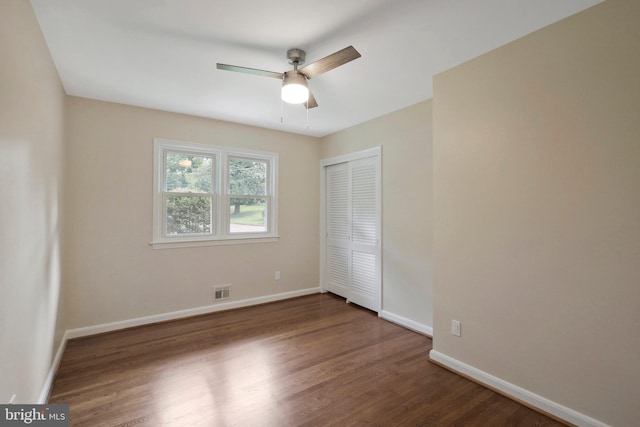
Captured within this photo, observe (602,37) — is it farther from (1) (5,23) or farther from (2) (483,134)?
(1) (5,23)

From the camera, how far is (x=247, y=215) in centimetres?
419

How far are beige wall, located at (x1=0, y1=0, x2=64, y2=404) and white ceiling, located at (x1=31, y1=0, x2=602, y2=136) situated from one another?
1.03 ft

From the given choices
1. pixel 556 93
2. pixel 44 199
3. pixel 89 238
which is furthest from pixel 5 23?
pixel 556 93

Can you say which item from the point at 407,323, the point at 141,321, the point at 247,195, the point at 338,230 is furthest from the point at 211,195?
the point at 407,323

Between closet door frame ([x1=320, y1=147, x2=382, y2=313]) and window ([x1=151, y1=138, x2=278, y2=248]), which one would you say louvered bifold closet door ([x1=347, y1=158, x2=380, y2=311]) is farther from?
window ([x1=151, y1=138, x2=278, y2=248])

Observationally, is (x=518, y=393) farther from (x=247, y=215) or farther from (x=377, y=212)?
(x=247, y=215)

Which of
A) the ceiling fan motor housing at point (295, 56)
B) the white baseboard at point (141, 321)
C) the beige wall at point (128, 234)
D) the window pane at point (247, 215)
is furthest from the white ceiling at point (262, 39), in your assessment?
the white baseboard at point (141, 321)

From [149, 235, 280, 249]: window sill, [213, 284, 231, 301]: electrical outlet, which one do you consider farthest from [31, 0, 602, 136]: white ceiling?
[213, 284, 231, 301]: electrical outlet

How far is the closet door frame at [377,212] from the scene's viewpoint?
12.2 feet

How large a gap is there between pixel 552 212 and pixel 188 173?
12.3ft

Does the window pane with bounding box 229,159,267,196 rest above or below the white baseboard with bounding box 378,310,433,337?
above

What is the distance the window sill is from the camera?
137 inches

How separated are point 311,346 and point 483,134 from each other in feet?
8.09

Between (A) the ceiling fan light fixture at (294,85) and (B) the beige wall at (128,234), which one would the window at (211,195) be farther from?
(A) the ceiling fan light fixture at (294,85)
